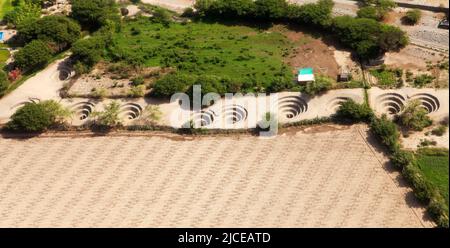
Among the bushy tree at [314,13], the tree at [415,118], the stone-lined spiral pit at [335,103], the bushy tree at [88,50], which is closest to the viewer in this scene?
the tree at [415,118]

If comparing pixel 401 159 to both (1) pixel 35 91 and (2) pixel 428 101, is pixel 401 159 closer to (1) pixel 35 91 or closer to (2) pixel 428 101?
(2) pixel 428 101

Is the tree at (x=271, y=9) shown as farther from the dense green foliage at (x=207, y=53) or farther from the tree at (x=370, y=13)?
the tree at (x=370, y=13)

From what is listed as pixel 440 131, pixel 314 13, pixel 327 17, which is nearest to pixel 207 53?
pixel 314 13

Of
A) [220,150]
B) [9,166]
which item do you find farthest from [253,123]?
[9,166]

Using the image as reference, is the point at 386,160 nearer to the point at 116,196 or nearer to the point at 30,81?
the point at 116,196

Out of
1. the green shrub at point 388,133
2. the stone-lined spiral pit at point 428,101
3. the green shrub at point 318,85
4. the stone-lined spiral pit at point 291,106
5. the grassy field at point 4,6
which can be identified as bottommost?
the green shrub at point 388,133

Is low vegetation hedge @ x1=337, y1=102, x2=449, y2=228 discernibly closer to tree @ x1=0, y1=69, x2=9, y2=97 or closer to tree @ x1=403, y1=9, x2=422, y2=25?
tree @ x1=403, y1=9, x2=422, y2=25

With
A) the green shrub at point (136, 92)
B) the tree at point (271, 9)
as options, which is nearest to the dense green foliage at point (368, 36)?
the tree at point (271, 9)

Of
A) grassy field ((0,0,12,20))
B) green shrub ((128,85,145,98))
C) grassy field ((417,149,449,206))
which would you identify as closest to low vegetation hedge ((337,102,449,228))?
grassy field ((417,149,449,206))
